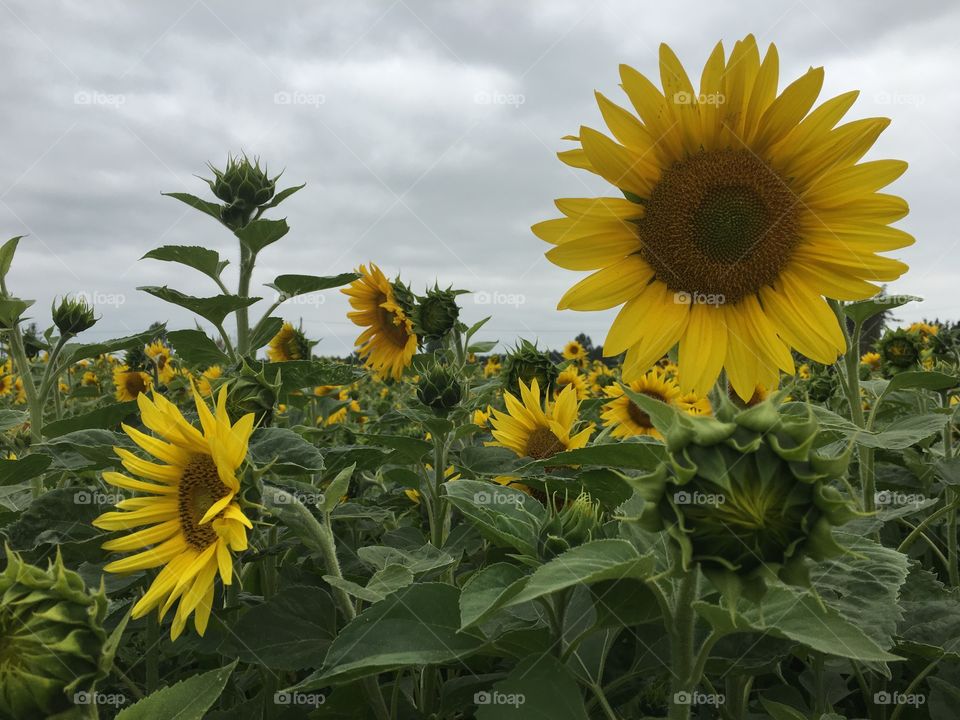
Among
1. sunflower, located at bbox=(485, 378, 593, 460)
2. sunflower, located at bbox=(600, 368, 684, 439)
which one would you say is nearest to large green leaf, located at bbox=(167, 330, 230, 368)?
sunflower, located at bbox=(485, 378, 593, 460)

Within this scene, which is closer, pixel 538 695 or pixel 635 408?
pixel 538 695

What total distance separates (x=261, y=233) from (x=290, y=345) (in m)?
2.59

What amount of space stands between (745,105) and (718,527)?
1189 millimetres

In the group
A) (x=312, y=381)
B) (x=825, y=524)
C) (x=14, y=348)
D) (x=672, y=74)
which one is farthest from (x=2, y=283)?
(x=825, y=524)

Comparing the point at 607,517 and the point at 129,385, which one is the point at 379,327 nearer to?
the point at 607,517

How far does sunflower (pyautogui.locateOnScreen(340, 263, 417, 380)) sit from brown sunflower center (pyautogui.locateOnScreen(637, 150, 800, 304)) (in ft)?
7.95

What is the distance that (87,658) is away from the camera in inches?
45.8

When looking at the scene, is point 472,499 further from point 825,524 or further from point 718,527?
point 825,524

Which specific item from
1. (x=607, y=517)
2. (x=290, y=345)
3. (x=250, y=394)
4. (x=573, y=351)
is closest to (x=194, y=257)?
(x=250, y=394)

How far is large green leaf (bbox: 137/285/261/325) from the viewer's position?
2525 mm

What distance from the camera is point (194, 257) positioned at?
271 cm

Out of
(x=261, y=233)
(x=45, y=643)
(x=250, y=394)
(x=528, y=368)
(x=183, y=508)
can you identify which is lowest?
(x=45, y=643)

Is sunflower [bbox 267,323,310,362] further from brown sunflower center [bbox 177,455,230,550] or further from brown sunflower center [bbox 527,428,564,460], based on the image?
brown sunflower center [bbox 177,455,230,550]

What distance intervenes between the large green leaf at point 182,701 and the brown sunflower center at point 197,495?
44cm
